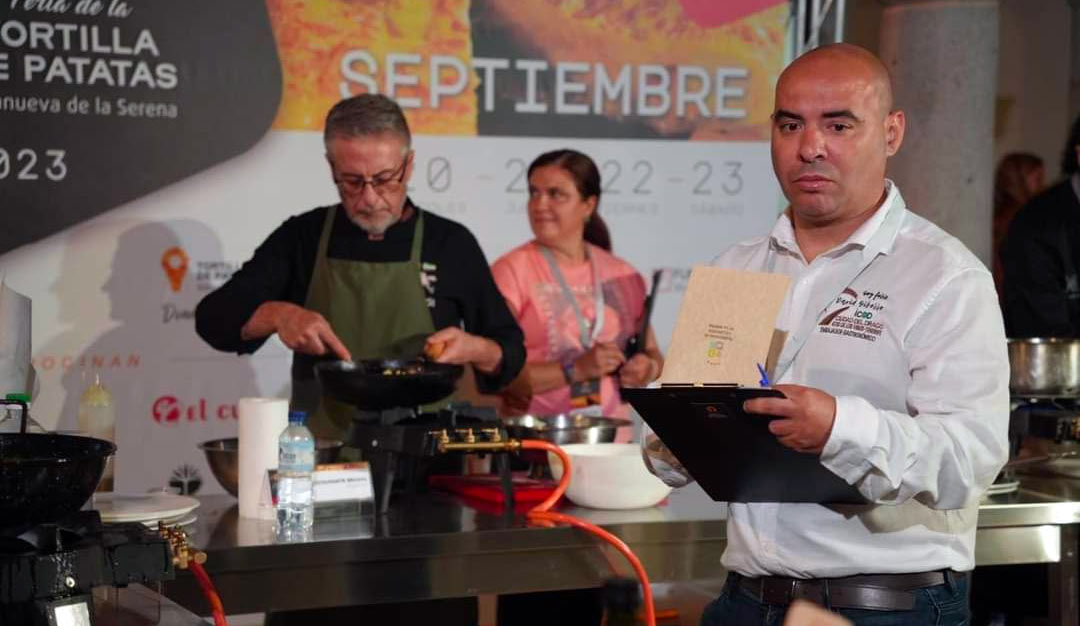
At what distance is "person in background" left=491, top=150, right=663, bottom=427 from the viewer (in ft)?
16.9

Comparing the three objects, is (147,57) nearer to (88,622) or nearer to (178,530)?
(178,530)

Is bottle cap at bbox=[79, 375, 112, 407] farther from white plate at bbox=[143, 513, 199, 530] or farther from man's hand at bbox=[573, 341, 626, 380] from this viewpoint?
man's hand at bbox=[573, 341, 626, 380]

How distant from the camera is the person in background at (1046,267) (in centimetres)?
526

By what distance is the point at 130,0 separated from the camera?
15.7 feet

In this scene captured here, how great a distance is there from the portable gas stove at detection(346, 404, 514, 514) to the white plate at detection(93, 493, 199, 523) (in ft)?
1.45

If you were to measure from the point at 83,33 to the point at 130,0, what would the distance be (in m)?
0.20

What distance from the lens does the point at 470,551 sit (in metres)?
3.19

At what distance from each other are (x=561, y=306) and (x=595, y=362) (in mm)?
249

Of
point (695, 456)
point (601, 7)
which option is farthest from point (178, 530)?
point (601, 7)

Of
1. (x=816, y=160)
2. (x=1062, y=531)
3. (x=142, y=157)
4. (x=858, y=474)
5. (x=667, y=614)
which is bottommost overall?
(x=667, y=614)

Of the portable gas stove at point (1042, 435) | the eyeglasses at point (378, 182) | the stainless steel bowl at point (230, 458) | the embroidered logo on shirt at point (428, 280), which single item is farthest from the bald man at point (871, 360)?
the embroidered logo on shirt at point (428, 280)

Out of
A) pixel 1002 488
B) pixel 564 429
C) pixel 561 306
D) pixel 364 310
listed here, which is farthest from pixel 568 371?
pixel 1002 488

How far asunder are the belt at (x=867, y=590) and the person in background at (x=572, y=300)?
2.67 meters

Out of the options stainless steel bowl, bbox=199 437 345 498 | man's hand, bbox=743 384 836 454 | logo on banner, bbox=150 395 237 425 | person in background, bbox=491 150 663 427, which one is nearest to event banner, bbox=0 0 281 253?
logo on banner, bbox=150 395 237 425
